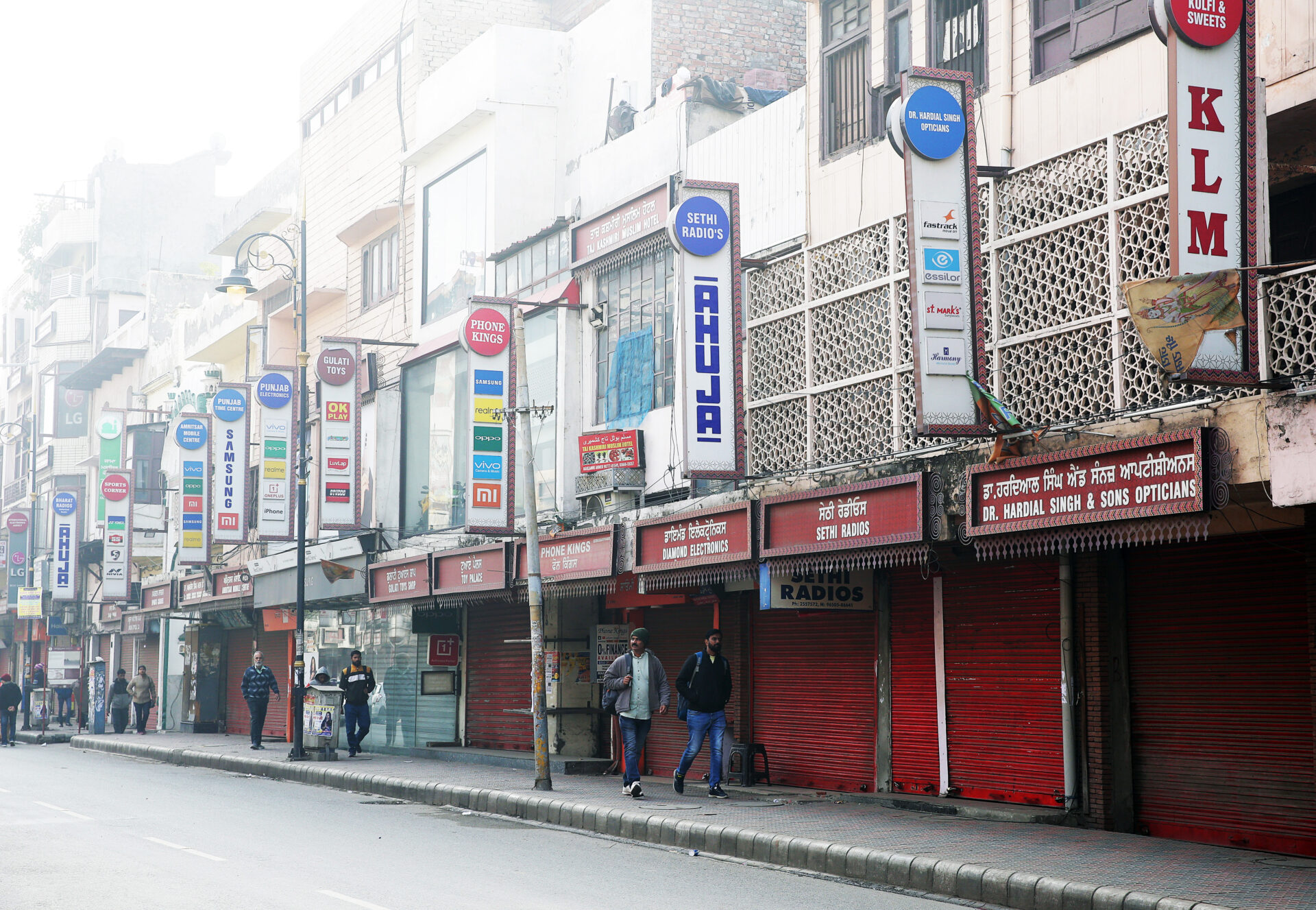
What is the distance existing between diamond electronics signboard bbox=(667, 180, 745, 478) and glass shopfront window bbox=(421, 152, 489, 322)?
31.5ft

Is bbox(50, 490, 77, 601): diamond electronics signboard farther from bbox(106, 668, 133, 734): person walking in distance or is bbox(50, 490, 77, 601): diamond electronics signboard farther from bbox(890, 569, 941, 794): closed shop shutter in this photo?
bbox(890, 569, 941, 794): closed shop shutter

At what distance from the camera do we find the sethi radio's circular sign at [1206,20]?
31.6 ft

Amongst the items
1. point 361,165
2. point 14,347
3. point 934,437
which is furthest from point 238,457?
point 14,347

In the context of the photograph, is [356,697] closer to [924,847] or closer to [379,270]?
[379,270]

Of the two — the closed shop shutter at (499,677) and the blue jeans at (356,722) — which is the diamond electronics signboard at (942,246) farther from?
the blue jeans at (356,722)

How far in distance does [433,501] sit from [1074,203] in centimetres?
1555

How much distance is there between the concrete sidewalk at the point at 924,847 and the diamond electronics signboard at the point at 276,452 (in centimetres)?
1052

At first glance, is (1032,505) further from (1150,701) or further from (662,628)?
(662,628)

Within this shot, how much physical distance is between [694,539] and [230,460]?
60.7 feet

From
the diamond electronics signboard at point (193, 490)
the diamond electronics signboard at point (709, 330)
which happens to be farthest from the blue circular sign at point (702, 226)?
the diamond electronics signboard at point (193, 490)

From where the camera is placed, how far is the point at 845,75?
652 inches

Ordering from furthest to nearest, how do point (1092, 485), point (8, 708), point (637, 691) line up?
point (8, 708) < point (637, 691) < point (1092, 485)

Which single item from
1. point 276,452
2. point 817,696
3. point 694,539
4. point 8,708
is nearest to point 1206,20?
point 694,539

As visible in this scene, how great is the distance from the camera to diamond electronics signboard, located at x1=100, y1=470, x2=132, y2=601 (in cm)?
3862
